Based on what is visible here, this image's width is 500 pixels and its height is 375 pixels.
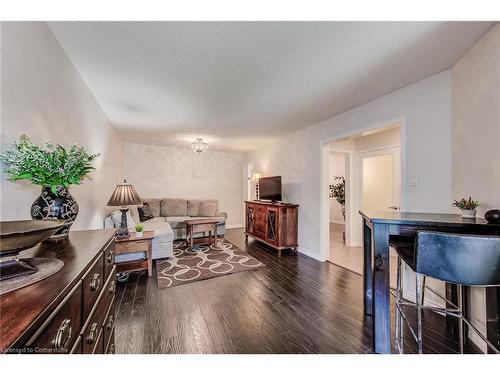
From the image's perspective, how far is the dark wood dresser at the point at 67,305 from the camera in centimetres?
47

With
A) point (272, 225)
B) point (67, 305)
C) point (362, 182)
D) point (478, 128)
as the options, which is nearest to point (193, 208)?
point (272, 225)

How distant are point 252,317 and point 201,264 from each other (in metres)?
1.52

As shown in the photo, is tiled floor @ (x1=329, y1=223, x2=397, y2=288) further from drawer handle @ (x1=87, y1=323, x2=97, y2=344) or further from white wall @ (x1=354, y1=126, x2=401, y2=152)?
drawer handle @ (x1=87, y1=323, x2=97, y2=344)

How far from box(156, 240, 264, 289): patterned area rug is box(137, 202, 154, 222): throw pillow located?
121cm

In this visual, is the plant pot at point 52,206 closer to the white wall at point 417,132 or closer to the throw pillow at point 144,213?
the white wall at point 417,132

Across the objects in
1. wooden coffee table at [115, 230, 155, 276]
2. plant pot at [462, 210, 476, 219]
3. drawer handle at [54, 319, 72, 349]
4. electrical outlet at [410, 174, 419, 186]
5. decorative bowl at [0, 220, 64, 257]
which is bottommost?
wooden coffee table at [115, 230, 155, 276]

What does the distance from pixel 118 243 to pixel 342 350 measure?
270 cm

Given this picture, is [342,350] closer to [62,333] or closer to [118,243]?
[62,333]

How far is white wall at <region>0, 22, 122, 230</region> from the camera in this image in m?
1.08

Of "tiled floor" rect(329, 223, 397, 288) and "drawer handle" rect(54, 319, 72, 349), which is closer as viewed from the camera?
"drawer handle" rect(54, 319, 72, 349)

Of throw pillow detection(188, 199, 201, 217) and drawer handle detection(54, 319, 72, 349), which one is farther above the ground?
drawer handle detection(54, 319, 72, 349)

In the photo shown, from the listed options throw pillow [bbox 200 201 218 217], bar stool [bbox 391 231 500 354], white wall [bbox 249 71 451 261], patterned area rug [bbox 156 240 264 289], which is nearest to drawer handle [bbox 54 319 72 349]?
bar stool [bbox 391 231 500 354]

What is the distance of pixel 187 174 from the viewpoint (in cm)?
605

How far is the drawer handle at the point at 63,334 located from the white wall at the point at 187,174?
5459mm
